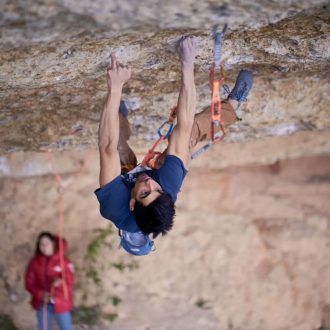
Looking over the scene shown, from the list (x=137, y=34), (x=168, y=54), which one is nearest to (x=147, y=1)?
(x=137, y=34)

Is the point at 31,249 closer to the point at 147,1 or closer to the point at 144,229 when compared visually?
the point at 144,229

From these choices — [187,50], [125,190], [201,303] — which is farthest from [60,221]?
[187,50]

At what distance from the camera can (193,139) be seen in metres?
2.72

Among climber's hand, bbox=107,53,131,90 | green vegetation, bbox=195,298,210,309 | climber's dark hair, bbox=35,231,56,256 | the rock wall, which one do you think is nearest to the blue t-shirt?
climber's hand, bbox=107,53,131,90

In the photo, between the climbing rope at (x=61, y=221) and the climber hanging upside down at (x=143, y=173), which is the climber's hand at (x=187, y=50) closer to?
the climber hanging upside down at (x=143, y=173)

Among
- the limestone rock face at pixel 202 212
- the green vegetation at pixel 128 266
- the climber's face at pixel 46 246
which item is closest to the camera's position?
the limestone rock face at pixel 202 212

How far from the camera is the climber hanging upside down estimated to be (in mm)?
2232

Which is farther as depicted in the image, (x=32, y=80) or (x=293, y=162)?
(x=293, y=162)

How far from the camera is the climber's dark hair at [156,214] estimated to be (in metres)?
2.31

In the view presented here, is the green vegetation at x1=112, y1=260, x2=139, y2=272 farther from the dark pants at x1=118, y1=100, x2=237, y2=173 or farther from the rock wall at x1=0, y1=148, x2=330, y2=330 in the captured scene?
the dark pants at x1=118, y1=100, x2=237, y2=173

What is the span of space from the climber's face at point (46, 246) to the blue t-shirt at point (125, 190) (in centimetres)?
206

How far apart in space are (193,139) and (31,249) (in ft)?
9.66

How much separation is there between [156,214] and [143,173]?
261mm

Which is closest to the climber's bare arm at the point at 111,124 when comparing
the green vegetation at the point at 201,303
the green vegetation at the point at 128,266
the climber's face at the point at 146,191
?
the climber's face at the point at 146,191
